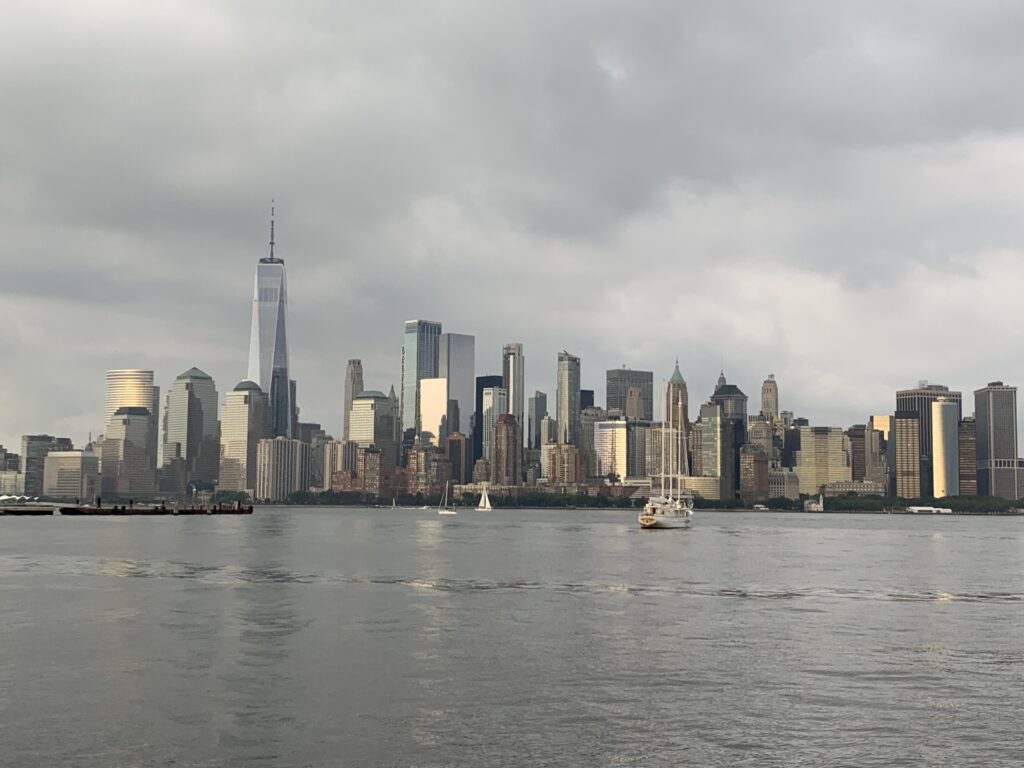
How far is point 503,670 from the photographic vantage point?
49750 mm

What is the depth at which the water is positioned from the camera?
35906 mm

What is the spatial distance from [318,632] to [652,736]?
28905 millimetres

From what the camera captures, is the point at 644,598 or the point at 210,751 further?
the point at 644,598

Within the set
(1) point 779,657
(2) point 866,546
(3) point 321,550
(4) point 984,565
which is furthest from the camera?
(2) point 866,546

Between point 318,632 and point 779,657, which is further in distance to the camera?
point 318,632

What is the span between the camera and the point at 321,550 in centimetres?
14888

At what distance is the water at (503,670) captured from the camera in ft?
118

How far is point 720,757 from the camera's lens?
34562 millimetres

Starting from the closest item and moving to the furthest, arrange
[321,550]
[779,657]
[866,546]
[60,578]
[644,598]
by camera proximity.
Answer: [779,657] < [644,598] < [60,578] < [321,550] < [866,546]

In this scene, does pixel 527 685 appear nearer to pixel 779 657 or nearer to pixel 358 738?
pixel 358 738

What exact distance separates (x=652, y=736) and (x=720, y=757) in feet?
10.7

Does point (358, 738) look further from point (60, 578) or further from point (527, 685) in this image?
point (60, 578)

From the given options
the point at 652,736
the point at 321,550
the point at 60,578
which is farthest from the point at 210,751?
the point at 321,550

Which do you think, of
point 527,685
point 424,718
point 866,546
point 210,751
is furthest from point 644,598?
point 866,546
